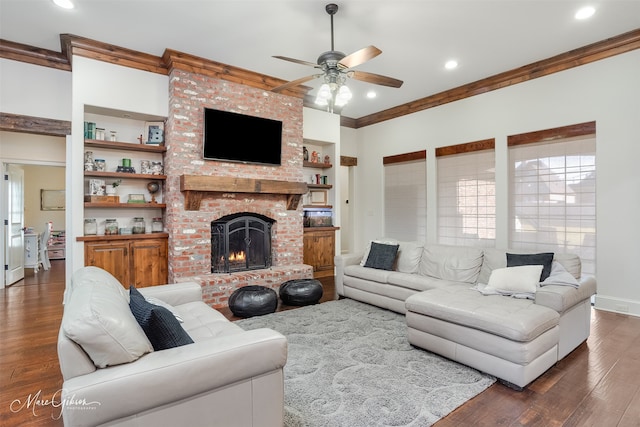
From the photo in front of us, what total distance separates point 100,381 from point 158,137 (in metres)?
4.06

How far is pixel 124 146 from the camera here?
4.41 m

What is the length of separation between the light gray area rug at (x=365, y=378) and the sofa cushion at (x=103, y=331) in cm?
104

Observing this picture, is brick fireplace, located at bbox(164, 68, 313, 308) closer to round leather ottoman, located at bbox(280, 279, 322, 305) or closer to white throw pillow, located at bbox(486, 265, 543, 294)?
round leather ottoman, located at bbox(280, 279, 322, 305)

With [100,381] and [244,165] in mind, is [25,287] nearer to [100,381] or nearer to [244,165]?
[244,165]

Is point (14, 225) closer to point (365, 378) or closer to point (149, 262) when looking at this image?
point (149, 262)

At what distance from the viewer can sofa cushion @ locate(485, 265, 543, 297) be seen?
2.98 meters

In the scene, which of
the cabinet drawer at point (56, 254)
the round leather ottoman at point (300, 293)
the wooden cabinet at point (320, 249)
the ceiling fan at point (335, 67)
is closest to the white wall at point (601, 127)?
the ceiling fan at point (335, 67)

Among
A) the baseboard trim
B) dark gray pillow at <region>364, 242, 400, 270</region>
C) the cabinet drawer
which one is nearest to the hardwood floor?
the baseboard trim

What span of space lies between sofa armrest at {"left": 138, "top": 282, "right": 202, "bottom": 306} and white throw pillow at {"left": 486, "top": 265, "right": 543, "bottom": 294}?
274 cm

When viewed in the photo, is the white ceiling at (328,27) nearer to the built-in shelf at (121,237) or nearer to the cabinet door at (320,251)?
the built-in shelf at (121,237)

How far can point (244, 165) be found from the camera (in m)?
5.03

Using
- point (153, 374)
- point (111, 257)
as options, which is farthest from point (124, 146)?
point (153, 374)

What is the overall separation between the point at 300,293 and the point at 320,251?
201 centimetres

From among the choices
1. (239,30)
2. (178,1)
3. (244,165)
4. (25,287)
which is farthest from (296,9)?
(25,287)
